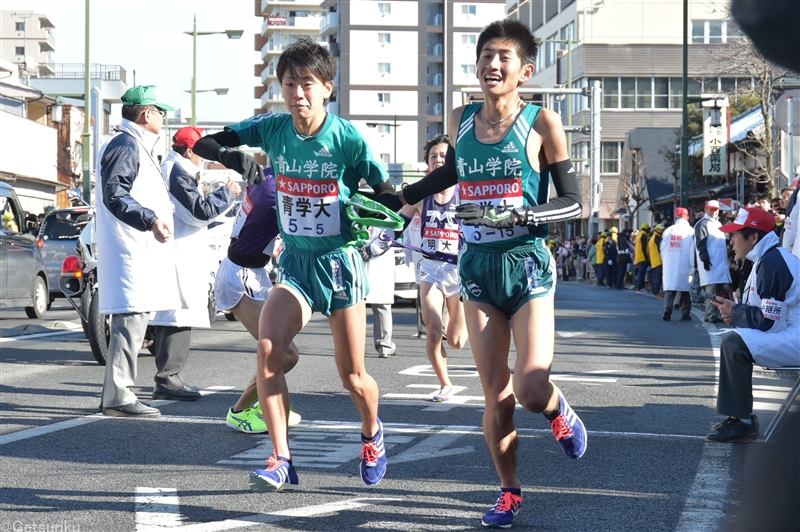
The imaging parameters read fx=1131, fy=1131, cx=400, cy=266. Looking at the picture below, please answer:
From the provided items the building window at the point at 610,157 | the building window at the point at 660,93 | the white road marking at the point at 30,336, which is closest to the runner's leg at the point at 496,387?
the white road marking at the point at 30,336

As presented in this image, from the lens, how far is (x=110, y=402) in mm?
7883

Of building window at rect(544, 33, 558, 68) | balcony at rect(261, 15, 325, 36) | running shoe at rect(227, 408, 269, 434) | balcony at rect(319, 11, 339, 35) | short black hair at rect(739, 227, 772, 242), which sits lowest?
running shoe at rect(227, 408, 269, 434)

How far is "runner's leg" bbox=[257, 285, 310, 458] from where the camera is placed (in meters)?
5.22

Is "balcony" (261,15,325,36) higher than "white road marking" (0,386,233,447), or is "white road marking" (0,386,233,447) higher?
"balcony" (261,15,325,36)

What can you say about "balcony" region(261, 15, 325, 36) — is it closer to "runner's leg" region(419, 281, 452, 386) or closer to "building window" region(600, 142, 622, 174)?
"building window" region(600, 142, 622, 174)

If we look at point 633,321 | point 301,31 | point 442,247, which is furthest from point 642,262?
point 301,31

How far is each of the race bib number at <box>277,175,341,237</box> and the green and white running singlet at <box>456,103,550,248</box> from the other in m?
0.81

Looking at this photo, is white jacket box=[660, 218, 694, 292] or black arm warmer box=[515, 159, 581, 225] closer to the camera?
black arm warmer box=[515, 159, 581, 225]

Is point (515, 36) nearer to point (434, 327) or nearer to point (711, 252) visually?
point (434, 327)

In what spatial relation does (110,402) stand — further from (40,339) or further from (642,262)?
(642,262)

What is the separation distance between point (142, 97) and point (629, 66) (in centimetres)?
6705

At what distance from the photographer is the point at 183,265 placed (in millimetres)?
8734

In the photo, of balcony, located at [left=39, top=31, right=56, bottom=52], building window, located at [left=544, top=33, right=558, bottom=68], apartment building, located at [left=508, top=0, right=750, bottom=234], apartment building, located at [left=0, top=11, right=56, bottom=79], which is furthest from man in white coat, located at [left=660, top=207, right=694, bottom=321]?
balcony, located at [left=39, top=31, right=56, bottom=52]

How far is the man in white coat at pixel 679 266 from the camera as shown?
2000 centimetres
